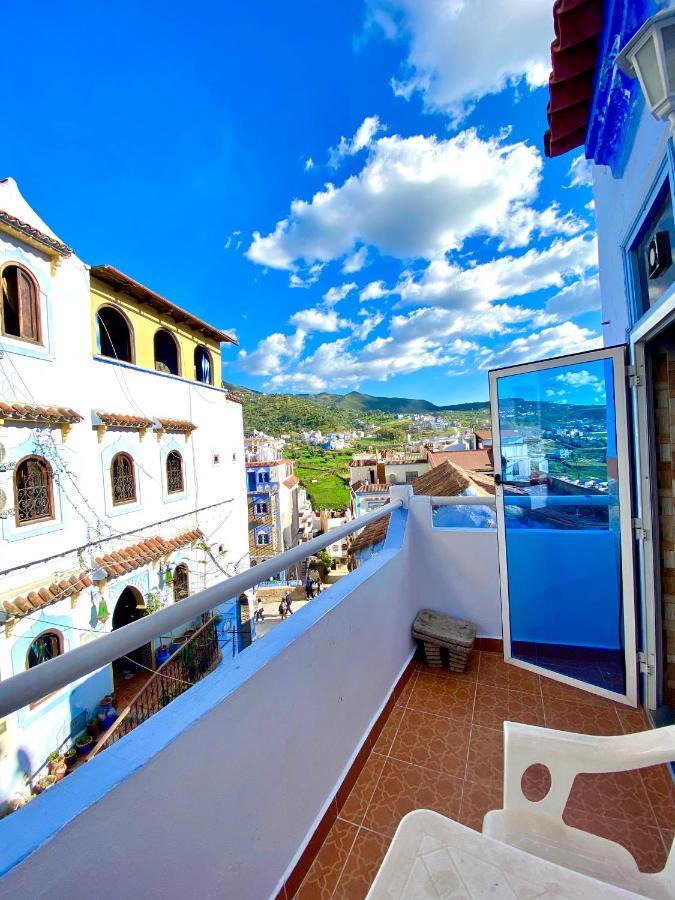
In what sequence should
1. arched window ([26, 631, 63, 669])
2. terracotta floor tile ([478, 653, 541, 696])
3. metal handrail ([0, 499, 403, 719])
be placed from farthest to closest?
1. arched window ([26, 631, 63, 669])
2. terracotta floor tile ([478, 653, 541, 696])
3. metal handrail ([0, 499, 403, 719])

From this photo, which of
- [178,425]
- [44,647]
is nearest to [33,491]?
[44,647]

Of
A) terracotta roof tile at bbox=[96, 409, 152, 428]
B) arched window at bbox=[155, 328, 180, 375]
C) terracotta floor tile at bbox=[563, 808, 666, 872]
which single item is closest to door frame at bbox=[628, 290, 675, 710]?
terracotta floor tile at bbox=[563, 808, 666, 872]

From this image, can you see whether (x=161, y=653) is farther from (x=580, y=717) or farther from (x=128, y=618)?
(x=580, y=717)

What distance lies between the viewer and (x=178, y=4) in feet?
21.4

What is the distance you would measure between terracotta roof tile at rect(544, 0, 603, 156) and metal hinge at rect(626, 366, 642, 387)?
1773 mm

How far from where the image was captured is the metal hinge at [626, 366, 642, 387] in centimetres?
203

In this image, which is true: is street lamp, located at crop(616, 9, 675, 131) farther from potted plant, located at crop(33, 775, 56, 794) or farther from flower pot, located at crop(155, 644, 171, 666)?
flower pot, located at crop(155, 644, 171, 666)

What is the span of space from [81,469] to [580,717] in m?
8.23

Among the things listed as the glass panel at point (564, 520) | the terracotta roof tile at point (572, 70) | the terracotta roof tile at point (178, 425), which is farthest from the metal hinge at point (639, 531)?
the terracotta roof tile at point (178, 425)

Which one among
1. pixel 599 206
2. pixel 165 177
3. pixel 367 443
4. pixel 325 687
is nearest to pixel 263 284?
pixel 165 177

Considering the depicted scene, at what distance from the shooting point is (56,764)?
5906mm

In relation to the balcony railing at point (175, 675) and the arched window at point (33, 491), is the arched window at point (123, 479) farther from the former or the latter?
the balcony railing at point (175, 675)

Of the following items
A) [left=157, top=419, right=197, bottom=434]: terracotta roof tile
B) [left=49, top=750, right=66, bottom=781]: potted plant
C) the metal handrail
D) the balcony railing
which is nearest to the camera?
the metal handrail

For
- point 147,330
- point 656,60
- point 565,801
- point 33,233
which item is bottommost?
point 565,801
